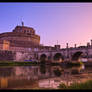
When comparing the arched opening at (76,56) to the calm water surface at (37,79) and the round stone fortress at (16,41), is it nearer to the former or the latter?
the round stone fortress at (16,41)

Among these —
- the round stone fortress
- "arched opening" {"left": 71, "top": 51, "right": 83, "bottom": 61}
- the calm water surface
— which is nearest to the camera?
the calm water surface

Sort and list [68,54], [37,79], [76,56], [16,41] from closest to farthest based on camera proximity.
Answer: [37,79], [68,54], [76,56], [16,41]

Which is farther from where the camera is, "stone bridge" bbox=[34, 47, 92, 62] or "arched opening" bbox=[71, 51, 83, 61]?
"arched opening" bbox=[71, 51, 83, 61]

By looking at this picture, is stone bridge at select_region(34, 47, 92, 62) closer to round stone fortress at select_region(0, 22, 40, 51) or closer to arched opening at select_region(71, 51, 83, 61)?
arched opening at select_region(71, 51, 83, 61)

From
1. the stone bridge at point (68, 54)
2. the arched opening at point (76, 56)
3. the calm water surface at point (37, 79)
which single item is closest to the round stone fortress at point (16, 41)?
the stone bridge at point (68, 54)

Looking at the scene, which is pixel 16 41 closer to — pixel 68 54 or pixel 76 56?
pixel 68 54

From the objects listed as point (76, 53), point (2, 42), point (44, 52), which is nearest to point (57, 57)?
point (44, 52)

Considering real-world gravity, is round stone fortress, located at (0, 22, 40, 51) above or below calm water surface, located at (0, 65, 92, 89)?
above

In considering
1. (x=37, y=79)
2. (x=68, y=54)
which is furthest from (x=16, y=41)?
(x=37, y=79)

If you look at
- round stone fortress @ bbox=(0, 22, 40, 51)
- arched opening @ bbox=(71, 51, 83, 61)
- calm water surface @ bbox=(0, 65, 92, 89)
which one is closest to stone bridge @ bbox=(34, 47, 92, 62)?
arched opening @ bbox=(71, 51, 83, 61)

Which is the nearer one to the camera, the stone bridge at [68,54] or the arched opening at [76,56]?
the stone bridge at [68,54]

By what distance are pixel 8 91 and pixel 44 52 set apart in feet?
142

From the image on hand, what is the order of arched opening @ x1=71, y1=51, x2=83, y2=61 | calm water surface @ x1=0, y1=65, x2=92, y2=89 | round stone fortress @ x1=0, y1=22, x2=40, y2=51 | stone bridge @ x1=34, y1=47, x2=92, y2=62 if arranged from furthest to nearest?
round stone fortress @ x1=0, y1=22, x2=40, y2=51, arched opening @ x1=71, y1=51, x2=83, y2=61, stone bridge @ x1=34, y1=47, x2=92, y2=62, calm water surface @ x1=0, y1=65, x2=92, y2=89

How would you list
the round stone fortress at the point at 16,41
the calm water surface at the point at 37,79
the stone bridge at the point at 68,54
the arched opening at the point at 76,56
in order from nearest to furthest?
1. the calm water surface at the point at 37,79
2. the stone bridge at the point at 68,54
3. the arched opening at the point at 76,56
4. the round stone fortress at the point at 16,41
